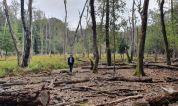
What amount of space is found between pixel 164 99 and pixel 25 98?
21.4ft

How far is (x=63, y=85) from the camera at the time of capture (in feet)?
75.9

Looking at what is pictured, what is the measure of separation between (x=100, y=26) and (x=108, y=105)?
2725 centimetres

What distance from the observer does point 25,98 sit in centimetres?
1712

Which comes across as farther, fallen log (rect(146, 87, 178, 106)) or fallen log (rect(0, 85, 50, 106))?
fallen log (rect(0, 85, 50, 106))

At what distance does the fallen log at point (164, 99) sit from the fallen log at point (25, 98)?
16.5ft

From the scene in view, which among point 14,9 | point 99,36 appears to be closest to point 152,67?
point 99,36

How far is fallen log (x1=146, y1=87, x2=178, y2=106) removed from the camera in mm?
14523

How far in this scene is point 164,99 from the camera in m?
14.9

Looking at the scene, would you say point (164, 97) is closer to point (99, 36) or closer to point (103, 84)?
point (103, 84)

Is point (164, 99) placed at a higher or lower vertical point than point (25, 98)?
higher

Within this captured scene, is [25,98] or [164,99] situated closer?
[164,99]

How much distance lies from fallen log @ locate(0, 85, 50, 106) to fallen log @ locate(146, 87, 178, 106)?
503 centimetres

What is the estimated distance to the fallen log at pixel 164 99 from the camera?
14.5 metres

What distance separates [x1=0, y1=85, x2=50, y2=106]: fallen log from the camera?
1688 cm
